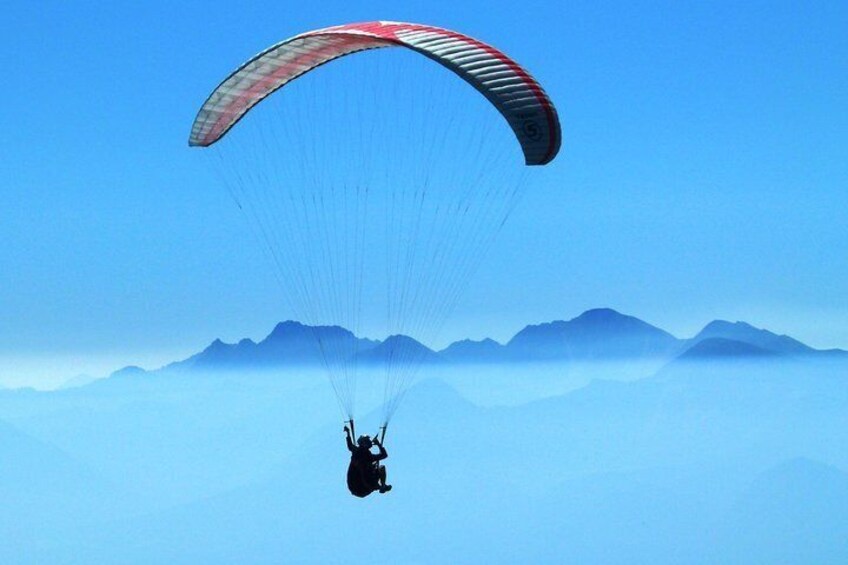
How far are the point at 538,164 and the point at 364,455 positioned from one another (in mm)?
6317

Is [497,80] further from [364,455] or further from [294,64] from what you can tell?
[364,455]

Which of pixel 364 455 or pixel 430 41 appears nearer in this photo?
pixel 430 41

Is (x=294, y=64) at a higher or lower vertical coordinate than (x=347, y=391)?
higher

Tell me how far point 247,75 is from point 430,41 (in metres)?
4.34

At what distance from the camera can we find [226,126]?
25.4 meters

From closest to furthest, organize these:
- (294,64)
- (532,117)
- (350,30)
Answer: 1. (532,117)
2. (350,30)
3. (294,64)

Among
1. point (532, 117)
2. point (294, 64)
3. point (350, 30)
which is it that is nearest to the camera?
point (532, 117)

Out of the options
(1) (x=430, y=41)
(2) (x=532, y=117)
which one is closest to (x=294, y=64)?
(1) (x=430, y=41)

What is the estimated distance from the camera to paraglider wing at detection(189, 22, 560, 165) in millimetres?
21078

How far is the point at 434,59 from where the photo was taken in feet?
69.5

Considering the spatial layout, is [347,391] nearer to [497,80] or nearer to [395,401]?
[395,401]

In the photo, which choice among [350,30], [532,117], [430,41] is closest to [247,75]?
[350,30]

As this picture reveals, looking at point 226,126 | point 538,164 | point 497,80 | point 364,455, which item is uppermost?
point 226,126

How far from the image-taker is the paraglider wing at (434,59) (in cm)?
2108
